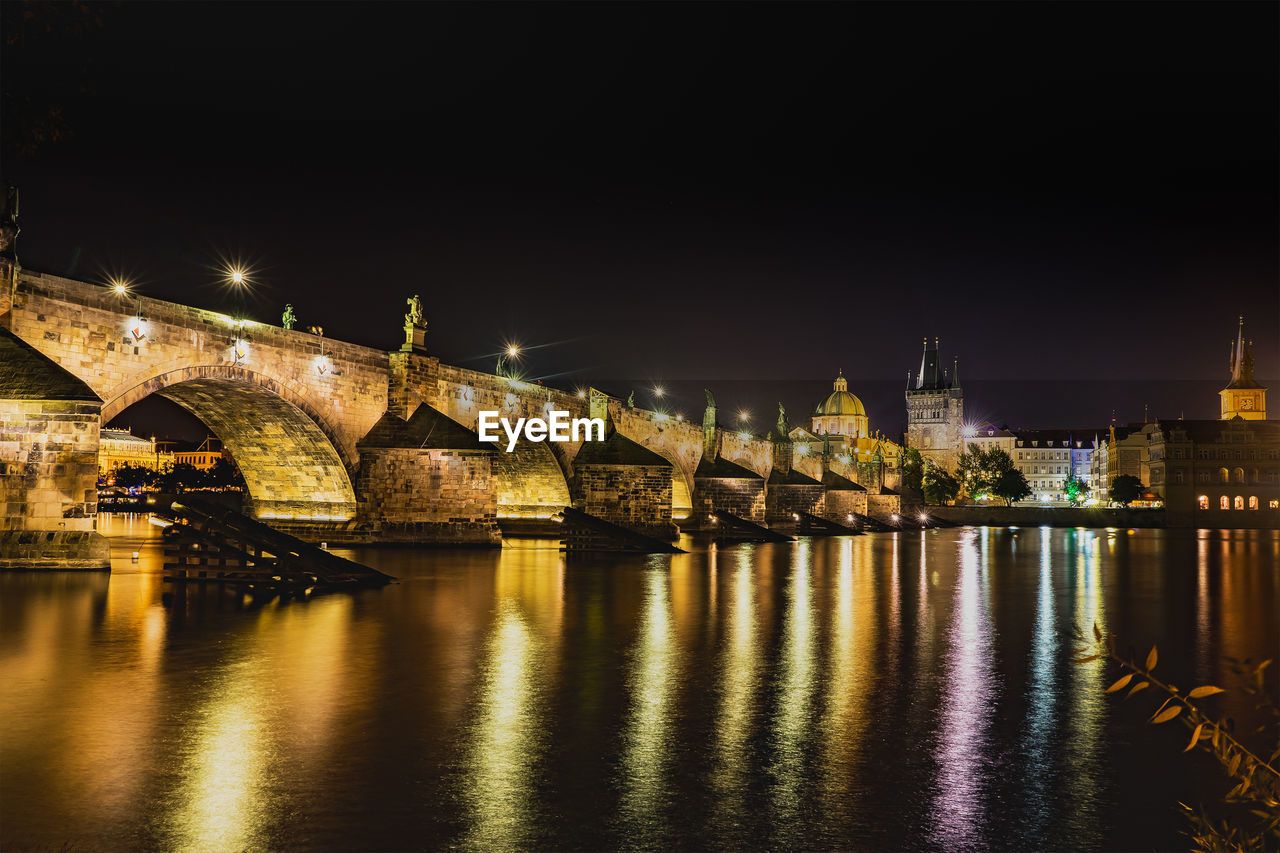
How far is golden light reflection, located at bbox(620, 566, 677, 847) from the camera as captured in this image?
18.2ft

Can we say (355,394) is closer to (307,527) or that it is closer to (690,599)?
(307,527)

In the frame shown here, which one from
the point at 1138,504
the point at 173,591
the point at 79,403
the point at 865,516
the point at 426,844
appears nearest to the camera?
the point at 426,844

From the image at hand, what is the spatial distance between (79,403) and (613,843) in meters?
17.2

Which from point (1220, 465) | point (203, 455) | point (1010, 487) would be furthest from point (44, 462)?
point (203, 455)

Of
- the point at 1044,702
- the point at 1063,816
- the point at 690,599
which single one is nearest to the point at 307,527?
the point at 690,599

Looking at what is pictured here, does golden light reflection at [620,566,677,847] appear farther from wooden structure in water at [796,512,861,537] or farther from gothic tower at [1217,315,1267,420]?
gothic tower at [1217,315,1267,420]

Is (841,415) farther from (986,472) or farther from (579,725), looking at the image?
(579,725)

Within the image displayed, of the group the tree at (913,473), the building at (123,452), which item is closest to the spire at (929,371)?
the tree at (913,473)

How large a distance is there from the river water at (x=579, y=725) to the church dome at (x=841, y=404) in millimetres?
123846

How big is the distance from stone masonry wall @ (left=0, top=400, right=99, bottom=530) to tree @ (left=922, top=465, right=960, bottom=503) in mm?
101956

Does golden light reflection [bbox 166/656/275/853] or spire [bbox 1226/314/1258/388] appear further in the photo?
spire [bbox 1226/314/1258/388]

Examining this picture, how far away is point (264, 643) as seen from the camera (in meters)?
11.4

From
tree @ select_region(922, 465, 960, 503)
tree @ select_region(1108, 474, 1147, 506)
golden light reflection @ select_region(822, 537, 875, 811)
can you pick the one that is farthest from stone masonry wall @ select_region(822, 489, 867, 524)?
golden light reflection @ select_region(822, 537, 875, 811)

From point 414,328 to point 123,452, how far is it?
117526mm
